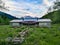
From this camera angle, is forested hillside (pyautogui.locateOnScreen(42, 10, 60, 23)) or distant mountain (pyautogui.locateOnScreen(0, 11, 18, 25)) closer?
forested hillside (pyautogui.locateOnScreen(42, 10, 60, 23))

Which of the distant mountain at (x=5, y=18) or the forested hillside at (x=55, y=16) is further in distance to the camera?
the distant mountain at (x=5, y=18)

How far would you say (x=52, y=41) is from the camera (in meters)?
6.62

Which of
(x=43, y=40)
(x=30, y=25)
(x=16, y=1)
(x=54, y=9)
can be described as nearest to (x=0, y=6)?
(x=16, y=1)

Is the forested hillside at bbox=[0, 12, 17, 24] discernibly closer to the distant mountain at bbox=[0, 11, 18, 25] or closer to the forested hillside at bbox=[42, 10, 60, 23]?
the distant mountain at bbox=[0, 11, 18, 25]

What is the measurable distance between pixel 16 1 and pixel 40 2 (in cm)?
131

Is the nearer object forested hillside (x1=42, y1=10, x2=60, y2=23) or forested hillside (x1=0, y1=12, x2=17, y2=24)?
forested hillside (x1=42, y1=10, x2=60, y2=23)

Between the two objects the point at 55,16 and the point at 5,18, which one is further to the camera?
the point at 5,18

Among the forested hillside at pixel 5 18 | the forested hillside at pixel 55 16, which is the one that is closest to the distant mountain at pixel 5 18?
the forested hillside at pixel 5 18

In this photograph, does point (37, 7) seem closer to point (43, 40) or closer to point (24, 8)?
point (24, 8)

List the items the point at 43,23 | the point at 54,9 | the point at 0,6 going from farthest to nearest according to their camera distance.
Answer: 1. the point at 54,9
2. the point at 0,6
3. the point at 43,23

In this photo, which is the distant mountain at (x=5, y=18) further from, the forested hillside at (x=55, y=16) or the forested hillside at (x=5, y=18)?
the forested hillside at (x=55, y=16)

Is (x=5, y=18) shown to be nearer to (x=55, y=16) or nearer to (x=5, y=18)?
(x=5, y=18)

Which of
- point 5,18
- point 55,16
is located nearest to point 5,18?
point 5,18

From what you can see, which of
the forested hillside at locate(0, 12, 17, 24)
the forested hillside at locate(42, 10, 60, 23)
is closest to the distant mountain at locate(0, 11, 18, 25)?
the forested hillside at locate(0, 12, 17, 24)
